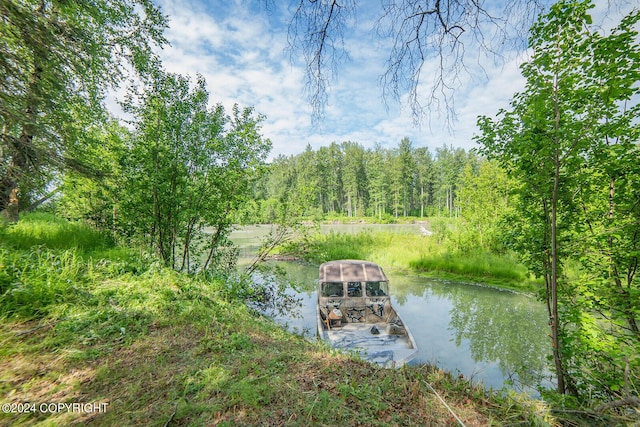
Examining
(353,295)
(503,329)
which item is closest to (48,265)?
(353,295)

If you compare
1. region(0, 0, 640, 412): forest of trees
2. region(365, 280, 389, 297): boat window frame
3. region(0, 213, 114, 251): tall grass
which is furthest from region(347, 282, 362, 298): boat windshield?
region(0, 213, 114, 251): tall grass

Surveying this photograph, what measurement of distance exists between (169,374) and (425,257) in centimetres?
1753

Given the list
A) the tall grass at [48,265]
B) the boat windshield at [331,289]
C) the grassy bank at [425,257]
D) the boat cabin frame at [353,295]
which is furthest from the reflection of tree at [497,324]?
the tall grass at [48,265]

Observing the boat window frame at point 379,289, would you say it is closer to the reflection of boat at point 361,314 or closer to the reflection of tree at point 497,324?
the reflection of boat at point 361,314

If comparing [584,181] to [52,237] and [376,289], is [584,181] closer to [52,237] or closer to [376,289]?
[376,289]

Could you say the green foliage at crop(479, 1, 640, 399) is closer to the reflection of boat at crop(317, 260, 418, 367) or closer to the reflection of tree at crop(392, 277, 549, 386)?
the reflection of tree at crop(392, 277, 549, 386)

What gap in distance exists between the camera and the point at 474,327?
9594 millimetres

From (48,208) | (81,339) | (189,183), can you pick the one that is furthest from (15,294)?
(48,208)

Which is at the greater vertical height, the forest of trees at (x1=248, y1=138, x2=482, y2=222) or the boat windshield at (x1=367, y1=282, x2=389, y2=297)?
the forest of trees at (x1=248, y1=138, x2=482, y2=222)

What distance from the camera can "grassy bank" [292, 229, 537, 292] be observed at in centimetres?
1373

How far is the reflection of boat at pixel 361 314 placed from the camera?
21.7ft

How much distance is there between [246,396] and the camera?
2426mm

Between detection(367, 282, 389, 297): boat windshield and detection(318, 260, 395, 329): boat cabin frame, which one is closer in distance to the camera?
detection(318, 260, 395, 329): boat cabin frame

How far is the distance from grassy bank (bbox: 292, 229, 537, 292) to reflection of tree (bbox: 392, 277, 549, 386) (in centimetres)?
151
